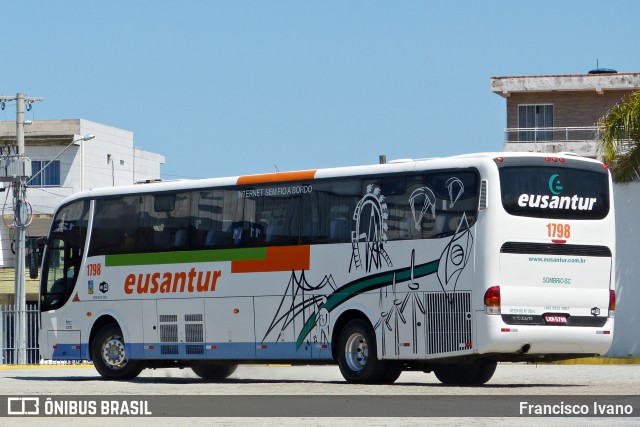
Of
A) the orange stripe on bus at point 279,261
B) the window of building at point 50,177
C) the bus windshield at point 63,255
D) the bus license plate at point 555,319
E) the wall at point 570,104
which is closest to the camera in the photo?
the bus license plate at point 555,319

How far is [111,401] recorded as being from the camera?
1866 cm

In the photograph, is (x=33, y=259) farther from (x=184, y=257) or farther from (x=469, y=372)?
(x=469, y=372)

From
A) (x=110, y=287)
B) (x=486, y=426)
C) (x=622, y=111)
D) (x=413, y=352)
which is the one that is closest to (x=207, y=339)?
(x=110, y=287)

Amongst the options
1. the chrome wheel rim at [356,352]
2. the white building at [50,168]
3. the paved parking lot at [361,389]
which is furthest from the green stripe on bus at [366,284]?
the white building at [50,168]

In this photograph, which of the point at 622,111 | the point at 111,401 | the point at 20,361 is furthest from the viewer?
the point at 20,361

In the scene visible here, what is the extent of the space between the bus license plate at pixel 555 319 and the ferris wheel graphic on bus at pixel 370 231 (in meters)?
2.74

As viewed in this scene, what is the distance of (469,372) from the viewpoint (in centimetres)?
2384

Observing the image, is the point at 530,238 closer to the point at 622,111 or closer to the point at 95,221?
the point at 95,221

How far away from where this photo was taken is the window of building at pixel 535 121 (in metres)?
55.9

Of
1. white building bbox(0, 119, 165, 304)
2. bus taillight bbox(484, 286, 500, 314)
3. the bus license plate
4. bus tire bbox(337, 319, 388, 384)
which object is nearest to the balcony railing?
white building bbox(0, 119, 165, 304)

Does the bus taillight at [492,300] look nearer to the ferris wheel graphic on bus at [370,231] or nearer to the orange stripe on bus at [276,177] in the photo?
the ferris wheel graphic on bus at [370,231]

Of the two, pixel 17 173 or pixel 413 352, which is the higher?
pixel 17 173

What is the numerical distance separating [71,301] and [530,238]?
1011 centimetres

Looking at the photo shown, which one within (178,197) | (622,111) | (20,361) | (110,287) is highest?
(622,111)
